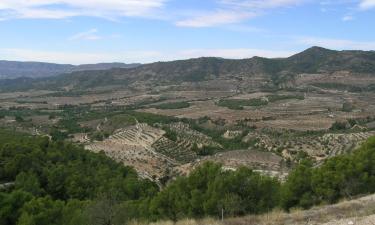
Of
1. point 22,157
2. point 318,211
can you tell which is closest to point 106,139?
point 22,157

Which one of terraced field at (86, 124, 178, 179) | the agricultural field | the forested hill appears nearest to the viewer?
the forested hill

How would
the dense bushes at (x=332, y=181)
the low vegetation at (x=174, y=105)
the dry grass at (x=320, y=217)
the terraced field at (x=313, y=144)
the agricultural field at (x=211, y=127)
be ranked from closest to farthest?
the dry grass at (x=320, y=217)
the dense bushes at (x=332, y=181)
the agricultural field at (x=211, y=127)
the terraced field at (x=313, y=144)
the low vegetation at (x=174, y=105)

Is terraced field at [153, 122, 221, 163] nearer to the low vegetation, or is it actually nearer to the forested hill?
the forested hill

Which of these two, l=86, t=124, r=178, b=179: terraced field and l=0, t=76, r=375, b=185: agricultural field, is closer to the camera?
l=86, t=124, r=178, b=179: terraced field

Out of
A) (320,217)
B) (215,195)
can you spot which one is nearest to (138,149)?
(215,195)

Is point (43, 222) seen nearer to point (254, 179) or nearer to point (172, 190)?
point (172, 190)

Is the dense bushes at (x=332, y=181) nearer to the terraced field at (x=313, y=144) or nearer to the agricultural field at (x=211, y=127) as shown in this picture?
the agricultural field at (x=211, y=127)

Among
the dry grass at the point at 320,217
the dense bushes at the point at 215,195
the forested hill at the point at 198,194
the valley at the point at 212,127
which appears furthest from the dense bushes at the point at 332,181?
the valley at the point at 212,127

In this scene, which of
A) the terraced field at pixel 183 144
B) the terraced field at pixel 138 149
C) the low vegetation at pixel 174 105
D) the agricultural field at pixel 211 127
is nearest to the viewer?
the terraced field at pixel 138 149

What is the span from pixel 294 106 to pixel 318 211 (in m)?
140

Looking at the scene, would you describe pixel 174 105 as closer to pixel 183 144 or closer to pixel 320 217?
pixel 183 144

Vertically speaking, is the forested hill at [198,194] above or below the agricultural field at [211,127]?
above

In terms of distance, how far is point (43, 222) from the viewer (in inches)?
864

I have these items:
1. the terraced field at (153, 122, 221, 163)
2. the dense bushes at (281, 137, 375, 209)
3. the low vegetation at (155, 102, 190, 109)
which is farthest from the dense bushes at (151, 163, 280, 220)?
the low vegetation at (155, 102, 190, 109)
